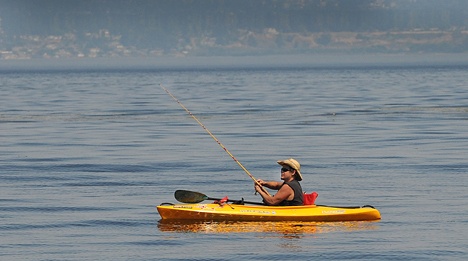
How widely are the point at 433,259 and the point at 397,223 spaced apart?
3715mm

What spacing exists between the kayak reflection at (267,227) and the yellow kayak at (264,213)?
101 mm

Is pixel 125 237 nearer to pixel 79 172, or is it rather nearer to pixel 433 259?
pixel 433 259

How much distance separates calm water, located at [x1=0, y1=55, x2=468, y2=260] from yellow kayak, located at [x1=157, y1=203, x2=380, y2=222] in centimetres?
18

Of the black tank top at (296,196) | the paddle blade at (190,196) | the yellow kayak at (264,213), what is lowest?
the yellow kayak at (264,213)

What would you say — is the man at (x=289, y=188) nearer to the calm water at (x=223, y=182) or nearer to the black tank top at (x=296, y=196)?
the black tank top at (x=296, y=196)

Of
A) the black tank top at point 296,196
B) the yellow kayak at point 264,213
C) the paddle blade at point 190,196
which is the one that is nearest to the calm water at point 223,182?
the yellow kayak at point 264,213

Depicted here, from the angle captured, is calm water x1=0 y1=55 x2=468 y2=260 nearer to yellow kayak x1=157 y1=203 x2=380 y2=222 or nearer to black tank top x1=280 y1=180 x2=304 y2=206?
yellow kayak x1=157 y1=203 x2=380 y2=222

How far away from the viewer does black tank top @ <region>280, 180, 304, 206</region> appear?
70.5ft

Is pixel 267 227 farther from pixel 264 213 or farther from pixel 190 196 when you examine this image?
pixel 190 196

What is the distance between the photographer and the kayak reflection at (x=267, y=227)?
69.9ft

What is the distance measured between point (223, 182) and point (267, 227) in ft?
26.6

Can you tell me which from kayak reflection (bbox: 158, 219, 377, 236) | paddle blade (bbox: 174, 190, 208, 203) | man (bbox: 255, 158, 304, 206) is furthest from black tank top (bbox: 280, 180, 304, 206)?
paddle blade (bbox: 174, 190, 208, 203)

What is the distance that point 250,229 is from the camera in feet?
70.3

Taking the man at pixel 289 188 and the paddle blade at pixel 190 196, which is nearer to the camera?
the man at pixel 289 188
